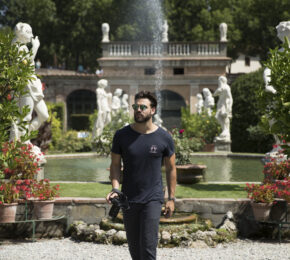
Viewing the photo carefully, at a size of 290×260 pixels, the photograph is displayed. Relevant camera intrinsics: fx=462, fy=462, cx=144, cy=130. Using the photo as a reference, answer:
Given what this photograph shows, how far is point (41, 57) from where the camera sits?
132ft

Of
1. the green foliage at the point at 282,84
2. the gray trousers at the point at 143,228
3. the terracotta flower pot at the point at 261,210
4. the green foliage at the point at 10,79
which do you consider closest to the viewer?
the gray trousers at the point at 143,228

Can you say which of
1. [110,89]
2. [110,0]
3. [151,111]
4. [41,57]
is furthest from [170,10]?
[151,111]

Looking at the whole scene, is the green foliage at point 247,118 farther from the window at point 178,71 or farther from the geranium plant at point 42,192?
the geranium plant at point 42,192

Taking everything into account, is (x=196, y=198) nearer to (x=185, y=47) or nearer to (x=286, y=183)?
(x=286, y=183)

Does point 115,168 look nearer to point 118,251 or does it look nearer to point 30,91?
point 118,251

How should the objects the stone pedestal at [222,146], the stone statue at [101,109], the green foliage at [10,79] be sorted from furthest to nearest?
the stone pedestal at [222,146] → the stone statue at [101,109] → the green foliage at [10,79]

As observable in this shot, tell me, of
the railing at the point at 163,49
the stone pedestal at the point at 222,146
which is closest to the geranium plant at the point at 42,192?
the stone pedestal at the point at 222,146

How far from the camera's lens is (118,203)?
355 cm

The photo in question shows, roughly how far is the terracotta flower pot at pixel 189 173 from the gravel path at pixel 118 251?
2.26m

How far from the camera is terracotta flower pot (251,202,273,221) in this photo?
6.29m

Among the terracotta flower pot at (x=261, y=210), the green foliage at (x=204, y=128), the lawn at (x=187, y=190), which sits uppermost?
the green foliage at (x=204, y=128)

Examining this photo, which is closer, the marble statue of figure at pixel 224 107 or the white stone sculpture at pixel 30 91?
the white stone sculpture at pixel 30 91

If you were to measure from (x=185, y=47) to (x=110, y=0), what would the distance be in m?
8.81

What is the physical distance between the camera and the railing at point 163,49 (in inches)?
1187
